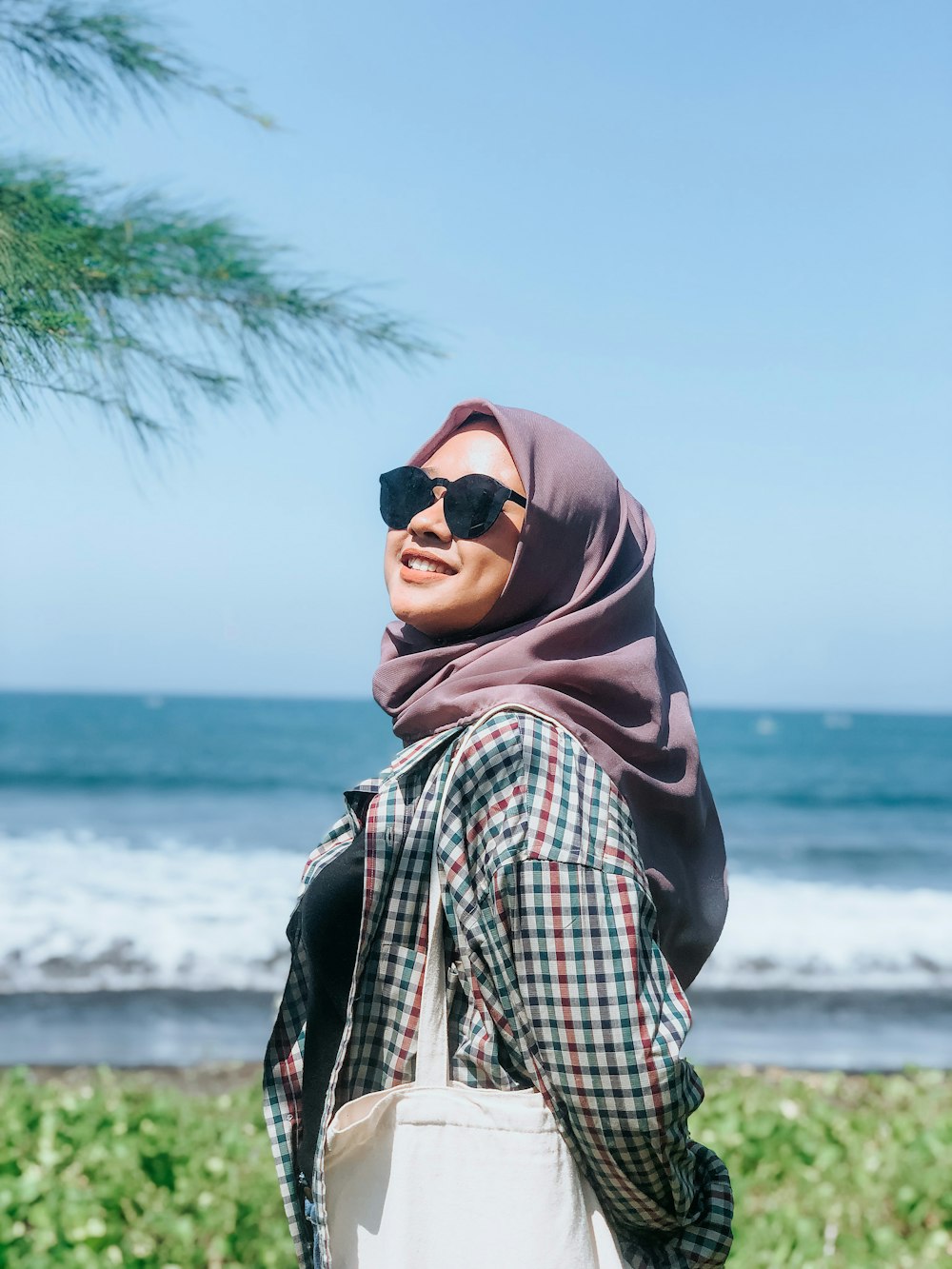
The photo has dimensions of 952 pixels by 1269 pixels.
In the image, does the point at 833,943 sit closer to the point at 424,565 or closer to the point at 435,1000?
the point at 424,565

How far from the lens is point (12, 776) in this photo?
3036cm

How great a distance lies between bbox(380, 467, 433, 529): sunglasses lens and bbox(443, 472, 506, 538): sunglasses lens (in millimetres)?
80

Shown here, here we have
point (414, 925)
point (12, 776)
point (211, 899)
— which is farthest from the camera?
point (12, 776)

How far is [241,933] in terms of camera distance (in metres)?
9.89

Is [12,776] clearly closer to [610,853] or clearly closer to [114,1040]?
[114,1040]

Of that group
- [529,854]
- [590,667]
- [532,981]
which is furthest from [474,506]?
[532,981]

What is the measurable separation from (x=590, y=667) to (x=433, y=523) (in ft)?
1.10

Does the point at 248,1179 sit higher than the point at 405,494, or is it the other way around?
the point at 405,494

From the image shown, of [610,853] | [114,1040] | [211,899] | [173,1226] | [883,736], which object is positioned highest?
[610,853]

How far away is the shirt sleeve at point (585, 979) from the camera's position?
151 centimetres

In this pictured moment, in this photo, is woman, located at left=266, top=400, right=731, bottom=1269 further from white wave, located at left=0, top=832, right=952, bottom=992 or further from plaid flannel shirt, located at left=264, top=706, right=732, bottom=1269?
white wave, located at left=0, top=832, right=952, bottom=992

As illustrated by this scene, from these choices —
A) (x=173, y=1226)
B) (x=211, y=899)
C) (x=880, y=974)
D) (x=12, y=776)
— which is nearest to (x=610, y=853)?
(x=173, y=1226)

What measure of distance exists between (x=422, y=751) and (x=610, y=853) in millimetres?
298

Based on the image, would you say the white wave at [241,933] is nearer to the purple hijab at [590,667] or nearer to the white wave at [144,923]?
the white wave at [144,923]
